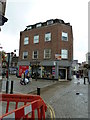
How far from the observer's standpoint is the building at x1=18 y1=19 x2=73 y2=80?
71.7 ft

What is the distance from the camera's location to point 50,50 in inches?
896

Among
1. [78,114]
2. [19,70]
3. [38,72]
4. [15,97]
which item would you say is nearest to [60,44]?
[38,72]

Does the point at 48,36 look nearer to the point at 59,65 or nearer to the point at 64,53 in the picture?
the point at 64,53

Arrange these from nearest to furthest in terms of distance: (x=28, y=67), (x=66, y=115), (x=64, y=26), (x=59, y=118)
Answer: (x=59, y=118), (x=66, y=115), (x=64, y=26), (x=28, y=67)

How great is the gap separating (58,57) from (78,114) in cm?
1608

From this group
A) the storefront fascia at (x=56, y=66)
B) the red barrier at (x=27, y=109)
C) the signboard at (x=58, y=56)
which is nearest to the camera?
the red barrier at (x=27, y=109)

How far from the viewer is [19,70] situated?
2669 centimetres

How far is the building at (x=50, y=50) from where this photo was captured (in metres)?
21.9

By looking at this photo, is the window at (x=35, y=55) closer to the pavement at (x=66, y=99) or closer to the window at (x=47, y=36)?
the window at (x=47, y=36)

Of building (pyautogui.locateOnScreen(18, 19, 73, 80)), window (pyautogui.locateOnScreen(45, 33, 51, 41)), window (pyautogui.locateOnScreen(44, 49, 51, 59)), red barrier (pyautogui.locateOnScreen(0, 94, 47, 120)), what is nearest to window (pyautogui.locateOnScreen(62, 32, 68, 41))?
building (pyautogui.locateOnScreen(18, 19, 73, 80))

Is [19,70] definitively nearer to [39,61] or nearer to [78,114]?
[39,61]

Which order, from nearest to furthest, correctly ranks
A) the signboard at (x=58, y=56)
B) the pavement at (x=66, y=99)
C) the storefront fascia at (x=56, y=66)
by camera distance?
the pavement at (x=66, y=99), the signboard at (x=58, y=56), the storefront fascia at (x=56, y=66)

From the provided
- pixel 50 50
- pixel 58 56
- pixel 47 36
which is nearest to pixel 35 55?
pixel 50 50

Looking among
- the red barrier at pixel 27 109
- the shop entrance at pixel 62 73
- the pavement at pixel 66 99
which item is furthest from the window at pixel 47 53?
the red barrier at pixel 27 109
